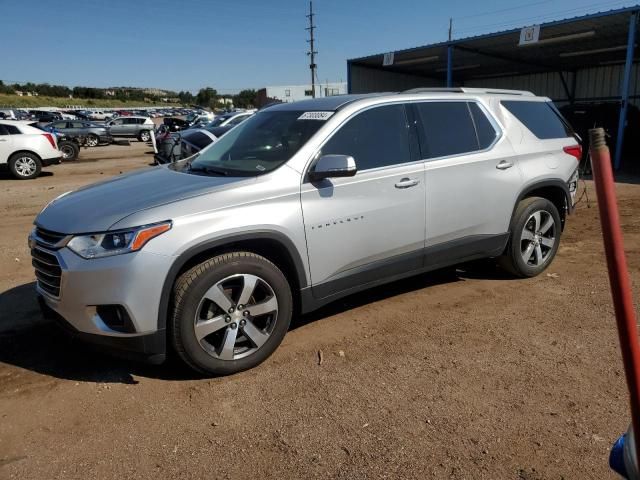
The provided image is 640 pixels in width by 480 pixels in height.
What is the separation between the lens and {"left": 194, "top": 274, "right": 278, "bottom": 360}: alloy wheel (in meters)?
3.19

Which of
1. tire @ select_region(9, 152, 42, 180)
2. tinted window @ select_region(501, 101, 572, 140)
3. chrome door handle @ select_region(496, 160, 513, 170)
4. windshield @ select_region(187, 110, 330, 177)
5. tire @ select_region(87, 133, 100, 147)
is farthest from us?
tire @ select_region(87, 133, 100, 147)

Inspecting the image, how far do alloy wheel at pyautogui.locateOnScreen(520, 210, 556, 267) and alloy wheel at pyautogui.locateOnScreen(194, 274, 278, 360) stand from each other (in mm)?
2754

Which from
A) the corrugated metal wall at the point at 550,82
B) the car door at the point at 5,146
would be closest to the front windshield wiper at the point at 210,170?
the car door at the point at 5,146

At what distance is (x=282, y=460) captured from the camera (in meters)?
2.57

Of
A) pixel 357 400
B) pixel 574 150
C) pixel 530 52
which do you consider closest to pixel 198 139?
pixel 574 150

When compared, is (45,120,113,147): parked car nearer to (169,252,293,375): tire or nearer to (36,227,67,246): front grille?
(36,227,67,246): front grille

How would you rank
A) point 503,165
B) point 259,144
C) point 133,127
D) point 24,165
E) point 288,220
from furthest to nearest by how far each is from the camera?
point 133,127
point 24,165
point 503,165
point 259,144
point 288,220

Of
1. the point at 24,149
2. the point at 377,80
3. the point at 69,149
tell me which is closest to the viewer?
the point at 24,149

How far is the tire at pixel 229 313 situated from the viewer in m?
3.10

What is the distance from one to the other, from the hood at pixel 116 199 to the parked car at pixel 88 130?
80.3 ft

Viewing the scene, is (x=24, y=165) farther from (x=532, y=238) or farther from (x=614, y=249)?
(x=614, y=249)

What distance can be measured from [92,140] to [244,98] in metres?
93.8

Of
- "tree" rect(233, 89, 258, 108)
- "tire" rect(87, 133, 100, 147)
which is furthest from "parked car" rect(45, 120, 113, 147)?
"tree" rect(233, 89, 258, 108)

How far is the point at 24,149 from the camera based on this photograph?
13.9m
